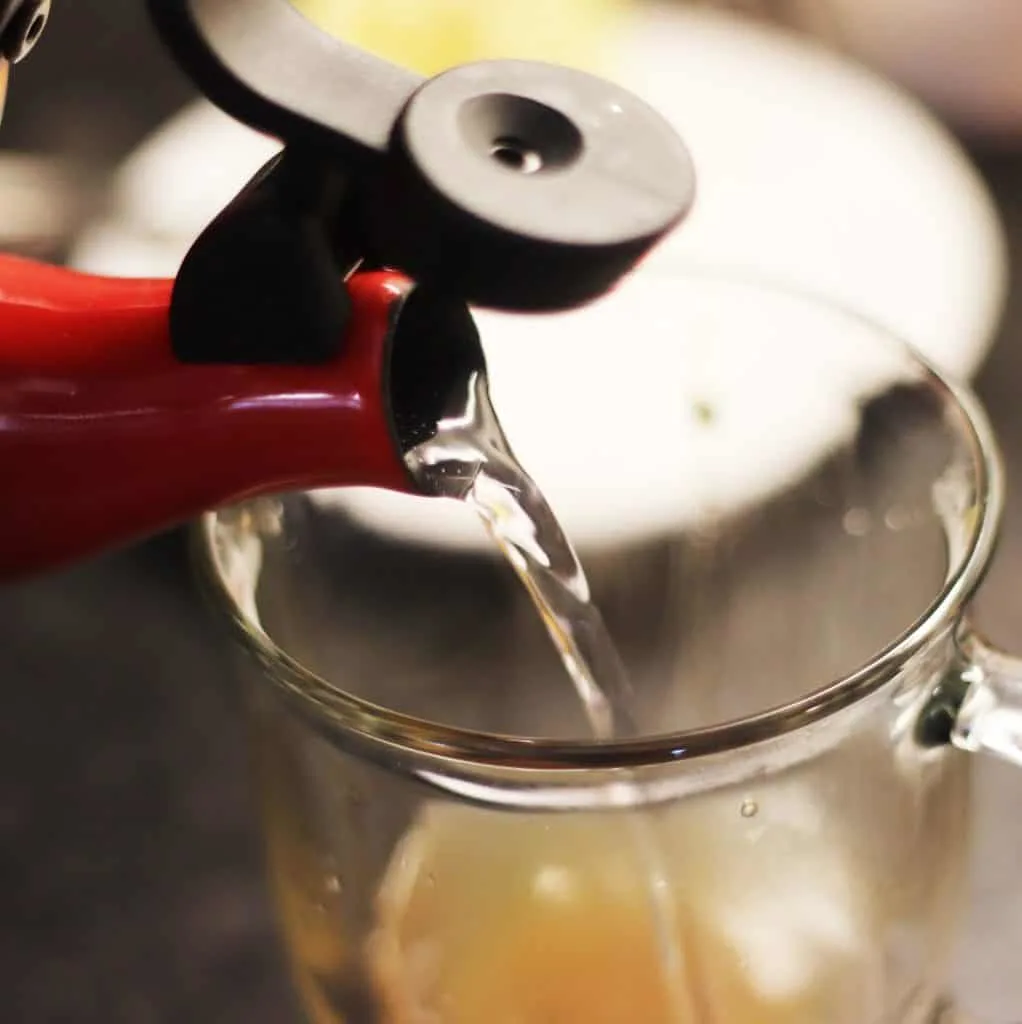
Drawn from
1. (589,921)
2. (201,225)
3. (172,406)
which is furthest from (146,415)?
(201,225)

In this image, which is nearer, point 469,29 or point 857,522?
point 857,522

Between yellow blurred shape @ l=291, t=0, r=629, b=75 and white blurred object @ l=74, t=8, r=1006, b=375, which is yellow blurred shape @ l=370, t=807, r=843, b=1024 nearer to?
white blurred object @ l=74, t=8, r=1006, b=375

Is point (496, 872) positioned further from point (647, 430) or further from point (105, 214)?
point (105, 214)

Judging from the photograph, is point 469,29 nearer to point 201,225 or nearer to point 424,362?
point 201,225

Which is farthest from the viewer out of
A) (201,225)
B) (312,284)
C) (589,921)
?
(201,225)

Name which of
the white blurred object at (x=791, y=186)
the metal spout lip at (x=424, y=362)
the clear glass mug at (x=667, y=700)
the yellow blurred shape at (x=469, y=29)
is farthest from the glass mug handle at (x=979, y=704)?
the yellow blurred shape at (x=469, y=29)

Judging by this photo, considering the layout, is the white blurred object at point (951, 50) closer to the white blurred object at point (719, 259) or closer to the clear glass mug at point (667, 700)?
the white blurred object at point (719, 259)

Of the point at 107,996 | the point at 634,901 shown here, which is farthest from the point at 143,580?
the point at 634,901
